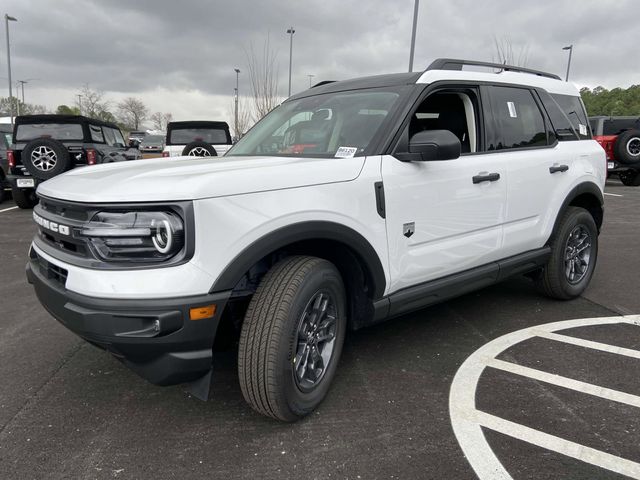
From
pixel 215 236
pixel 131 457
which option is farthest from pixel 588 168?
pixel 131 457

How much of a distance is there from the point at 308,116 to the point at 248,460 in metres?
2.22

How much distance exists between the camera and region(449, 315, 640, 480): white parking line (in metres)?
2.20

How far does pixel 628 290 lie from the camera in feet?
15.5

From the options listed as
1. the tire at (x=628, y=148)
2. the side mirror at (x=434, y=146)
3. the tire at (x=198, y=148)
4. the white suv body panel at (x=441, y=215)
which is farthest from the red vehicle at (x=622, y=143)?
the side mirror at (x=434, y=146)

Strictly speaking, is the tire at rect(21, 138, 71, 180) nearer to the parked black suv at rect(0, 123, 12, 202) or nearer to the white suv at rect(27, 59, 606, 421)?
the parked black suv at rect(0, 123, 12, 202)

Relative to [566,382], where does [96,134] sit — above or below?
above

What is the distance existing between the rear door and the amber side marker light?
3.65ft

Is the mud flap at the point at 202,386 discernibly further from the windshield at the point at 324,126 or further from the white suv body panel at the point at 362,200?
the windshield at the point at 324,126

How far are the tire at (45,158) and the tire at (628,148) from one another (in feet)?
42.4

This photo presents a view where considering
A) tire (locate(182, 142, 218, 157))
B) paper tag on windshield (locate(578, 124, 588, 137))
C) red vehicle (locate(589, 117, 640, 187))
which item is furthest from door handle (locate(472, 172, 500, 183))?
red vehicle (locate(589, 117, 640, 187))

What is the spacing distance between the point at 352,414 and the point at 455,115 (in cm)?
221

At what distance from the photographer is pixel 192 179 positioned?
2105 millimetres

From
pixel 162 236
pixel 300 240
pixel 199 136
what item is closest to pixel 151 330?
pixel 162 236

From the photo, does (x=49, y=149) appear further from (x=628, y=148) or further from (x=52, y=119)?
(x=628, y=148)
